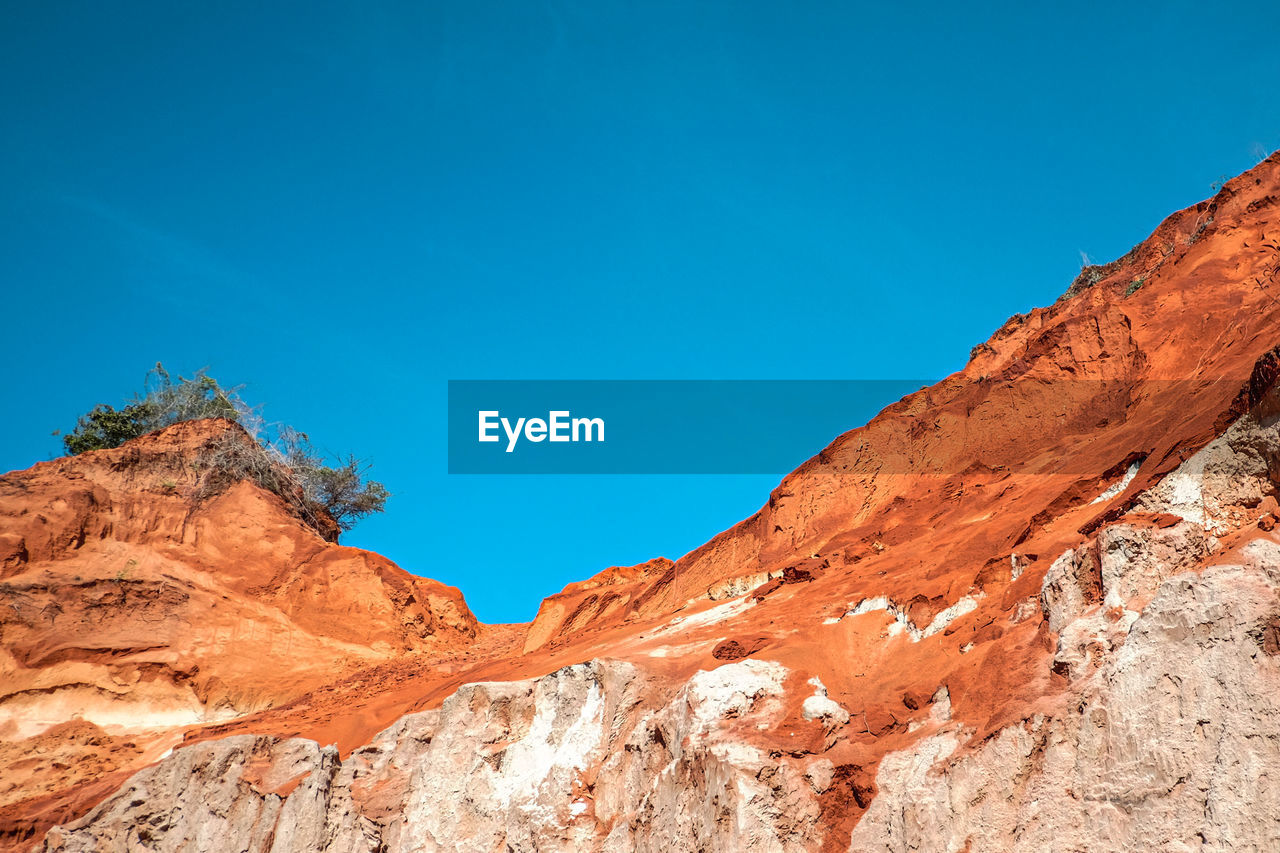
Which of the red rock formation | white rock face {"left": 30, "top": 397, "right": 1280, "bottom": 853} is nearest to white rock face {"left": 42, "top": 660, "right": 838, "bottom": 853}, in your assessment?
white rock face {"left": 30, "top": 397, "right": 1280, "bottom": 853}

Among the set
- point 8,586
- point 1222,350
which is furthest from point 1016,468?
point 8,586

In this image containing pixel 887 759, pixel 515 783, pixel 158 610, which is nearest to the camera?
pixel 887 759

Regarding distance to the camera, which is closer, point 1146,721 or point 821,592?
point 1146,721

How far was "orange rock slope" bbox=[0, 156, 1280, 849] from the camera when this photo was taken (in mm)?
11914

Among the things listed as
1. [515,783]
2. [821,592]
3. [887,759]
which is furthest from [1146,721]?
[515,783]

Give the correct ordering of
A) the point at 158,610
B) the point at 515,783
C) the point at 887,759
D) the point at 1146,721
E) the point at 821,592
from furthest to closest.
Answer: the point at 158,610 < the point at 821,592 < the point at 515,783 < the point at 887,759 < the point at 1146,721

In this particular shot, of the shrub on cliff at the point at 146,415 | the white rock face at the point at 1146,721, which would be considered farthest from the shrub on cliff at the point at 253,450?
the white rock face at the point at 1146,721

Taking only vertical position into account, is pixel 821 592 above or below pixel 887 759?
above

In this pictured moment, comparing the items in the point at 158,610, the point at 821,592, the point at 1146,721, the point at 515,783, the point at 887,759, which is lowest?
the point at 1146,721

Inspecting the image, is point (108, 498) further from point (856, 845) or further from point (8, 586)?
point (856, 845)

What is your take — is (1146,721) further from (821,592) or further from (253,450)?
(253,450)

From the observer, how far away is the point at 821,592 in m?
18.0

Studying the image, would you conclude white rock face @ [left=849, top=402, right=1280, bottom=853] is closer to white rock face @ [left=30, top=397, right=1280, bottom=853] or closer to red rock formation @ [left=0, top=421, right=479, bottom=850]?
white rock face @ [left=30, top=397, right=1280, bottom=853]

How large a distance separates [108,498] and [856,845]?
23682mm
